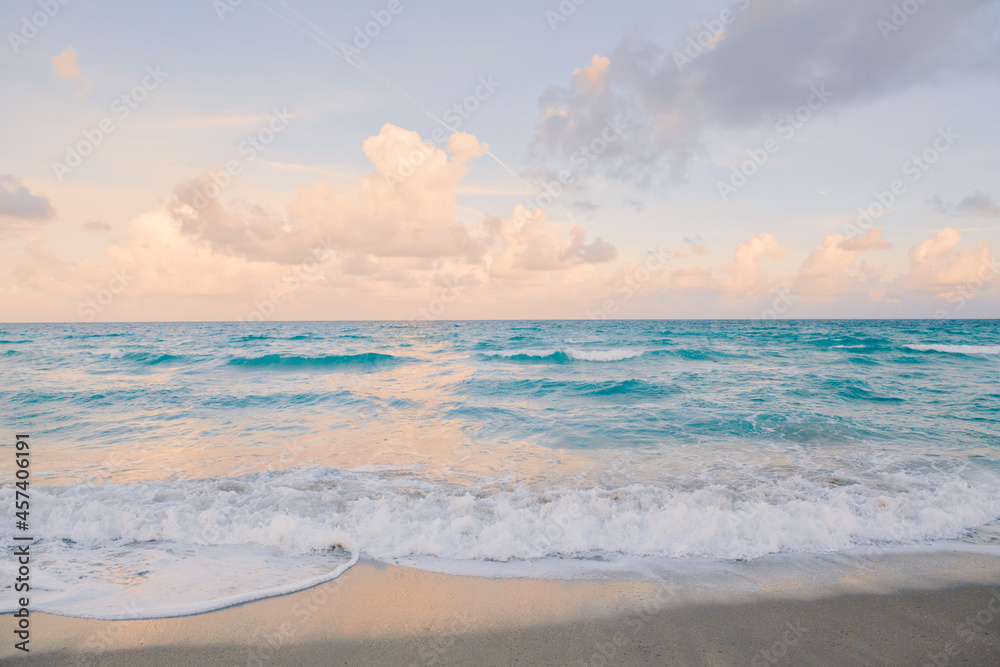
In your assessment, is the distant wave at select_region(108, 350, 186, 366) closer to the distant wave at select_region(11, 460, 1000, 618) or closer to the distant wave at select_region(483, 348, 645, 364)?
the distant wave at select_region(483, 348, 645, 364)

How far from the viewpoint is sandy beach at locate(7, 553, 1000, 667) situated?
3.77 m

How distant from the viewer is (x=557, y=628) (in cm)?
408

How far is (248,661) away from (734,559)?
5008mm

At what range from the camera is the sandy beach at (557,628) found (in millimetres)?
3768

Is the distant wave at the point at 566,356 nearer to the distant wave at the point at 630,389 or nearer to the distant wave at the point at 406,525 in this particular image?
the distant wave at the point at 630,389

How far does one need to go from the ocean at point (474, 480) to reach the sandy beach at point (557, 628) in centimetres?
36

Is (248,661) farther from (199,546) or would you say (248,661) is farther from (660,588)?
(660,588)

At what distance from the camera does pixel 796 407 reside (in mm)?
14367

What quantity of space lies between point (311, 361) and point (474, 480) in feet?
77.0

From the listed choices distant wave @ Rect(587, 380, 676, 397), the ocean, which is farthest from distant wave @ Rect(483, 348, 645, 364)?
the ocean

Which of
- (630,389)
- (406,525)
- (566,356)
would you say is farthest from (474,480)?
(566,356)

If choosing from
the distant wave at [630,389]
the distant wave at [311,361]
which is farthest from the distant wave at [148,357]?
the distant wave at [630,389]

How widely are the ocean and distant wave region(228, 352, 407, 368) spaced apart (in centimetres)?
862

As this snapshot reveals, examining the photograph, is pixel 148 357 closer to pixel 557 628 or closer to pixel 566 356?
pixel 566 356
